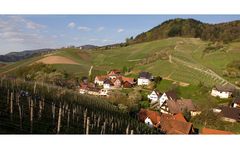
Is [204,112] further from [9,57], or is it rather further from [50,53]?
[50,53]

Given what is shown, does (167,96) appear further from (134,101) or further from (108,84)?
(108,84)

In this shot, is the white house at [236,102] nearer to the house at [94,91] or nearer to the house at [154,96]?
the house at [154,96]

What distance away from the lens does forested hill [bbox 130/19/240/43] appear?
143ft

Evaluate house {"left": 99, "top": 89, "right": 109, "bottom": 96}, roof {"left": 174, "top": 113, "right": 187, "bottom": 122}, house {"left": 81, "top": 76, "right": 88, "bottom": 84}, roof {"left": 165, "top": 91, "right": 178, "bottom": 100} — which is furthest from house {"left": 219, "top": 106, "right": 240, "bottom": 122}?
house {"left": 81, "top": 76, "right": 88, "bottom": 84}

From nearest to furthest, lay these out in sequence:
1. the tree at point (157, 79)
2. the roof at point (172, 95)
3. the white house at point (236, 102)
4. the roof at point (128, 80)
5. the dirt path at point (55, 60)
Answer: the white house at point (236, 102), the roof at point (172, 95), the tree at point (157, 79), the roof at point (128, 80), the dirt path at point (55, 60)

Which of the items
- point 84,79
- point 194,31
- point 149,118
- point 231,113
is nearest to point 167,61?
point 84,79

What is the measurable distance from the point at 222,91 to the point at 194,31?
26691 millimetres

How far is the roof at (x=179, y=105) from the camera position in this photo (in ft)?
72.3

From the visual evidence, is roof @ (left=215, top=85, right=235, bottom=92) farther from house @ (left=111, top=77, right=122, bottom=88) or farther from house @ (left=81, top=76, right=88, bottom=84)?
house @ (left=81, top=76, right=88, bottom=84)

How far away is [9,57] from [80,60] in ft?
28.8

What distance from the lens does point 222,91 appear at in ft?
81.8

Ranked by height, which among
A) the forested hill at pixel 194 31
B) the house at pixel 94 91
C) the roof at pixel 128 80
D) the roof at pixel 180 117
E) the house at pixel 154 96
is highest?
the forested hill at pixel 194 31

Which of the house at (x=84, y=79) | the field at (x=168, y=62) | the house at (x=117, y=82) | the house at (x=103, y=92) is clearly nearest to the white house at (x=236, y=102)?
the field at (x=168, y=62)

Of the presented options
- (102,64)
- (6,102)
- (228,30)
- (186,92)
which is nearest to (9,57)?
(102,64)
